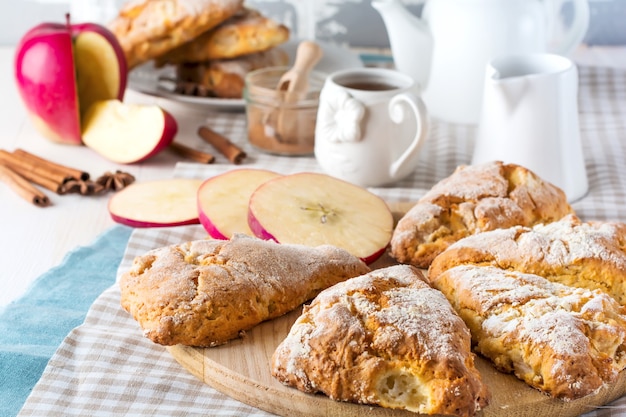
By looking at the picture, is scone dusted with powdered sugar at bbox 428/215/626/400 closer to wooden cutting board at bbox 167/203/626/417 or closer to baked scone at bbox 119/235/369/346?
wooden cutting board at bbox 167/203/626/417

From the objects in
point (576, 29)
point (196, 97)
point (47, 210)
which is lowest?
point (47, 210)

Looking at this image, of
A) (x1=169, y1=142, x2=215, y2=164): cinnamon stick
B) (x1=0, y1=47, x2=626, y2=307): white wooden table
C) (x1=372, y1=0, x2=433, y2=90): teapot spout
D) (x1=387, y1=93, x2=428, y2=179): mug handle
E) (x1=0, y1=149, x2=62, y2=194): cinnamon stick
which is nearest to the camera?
(x1=0, y1=47, x2=626, y2=307): white wooden table

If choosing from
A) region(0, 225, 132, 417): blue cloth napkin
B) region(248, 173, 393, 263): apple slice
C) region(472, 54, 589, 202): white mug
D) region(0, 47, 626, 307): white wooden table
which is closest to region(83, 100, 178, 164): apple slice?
region(0, 47, 626, 307): white wooden table

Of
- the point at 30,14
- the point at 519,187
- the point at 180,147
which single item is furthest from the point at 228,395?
the point at 30,14

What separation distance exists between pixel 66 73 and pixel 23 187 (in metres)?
0.36

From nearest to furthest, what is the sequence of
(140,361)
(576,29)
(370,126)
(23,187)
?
(140,361) < (370,126) < (23,187) < (576,29)

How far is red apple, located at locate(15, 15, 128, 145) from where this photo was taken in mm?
2338

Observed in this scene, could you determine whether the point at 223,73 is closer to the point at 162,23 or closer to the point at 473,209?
the point at 162,23

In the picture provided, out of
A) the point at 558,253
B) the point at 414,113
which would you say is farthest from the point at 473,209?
the point at 414,113

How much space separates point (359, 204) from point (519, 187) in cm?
31

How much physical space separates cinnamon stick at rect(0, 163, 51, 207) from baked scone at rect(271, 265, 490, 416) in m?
1.06

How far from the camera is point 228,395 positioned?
1.30m

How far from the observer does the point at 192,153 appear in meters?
2.33

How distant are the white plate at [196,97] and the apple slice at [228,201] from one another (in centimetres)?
65
